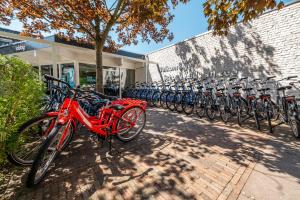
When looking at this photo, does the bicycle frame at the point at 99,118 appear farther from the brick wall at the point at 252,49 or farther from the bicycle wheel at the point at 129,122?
the brick wall at the point at 252,49

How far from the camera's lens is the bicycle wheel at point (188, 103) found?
5.73 m

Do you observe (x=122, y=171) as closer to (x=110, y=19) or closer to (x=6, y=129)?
(x=6, y=129)

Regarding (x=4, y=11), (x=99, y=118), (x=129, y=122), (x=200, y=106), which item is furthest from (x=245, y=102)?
(x=4, y=11)

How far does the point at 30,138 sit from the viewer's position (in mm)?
2477

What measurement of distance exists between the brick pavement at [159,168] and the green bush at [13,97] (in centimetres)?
56

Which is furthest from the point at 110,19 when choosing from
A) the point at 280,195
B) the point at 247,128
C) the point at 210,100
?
the point at 280,195

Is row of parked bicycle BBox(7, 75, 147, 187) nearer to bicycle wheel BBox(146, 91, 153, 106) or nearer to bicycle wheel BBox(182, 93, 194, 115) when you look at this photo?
bicycle wheel BBox(182, 93, 194, 115)

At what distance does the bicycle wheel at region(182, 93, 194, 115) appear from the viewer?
18.8 feet

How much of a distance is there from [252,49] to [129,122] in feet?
17.7

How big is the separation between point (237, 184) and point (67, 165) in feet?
7.34

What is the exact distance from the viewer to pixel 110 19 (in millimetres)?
5180

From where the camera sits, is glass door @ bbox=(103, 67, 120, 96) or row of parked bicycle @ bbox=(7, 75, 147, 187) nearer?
row of parked bicycle @ bbox=(7, 75, 147, 187)

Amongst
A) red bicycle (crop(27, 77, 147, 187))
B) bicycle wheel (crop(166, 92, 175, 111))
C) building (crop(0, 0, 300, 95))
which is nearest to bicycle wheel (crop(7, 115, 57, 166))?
red bicycle (crop(27, 77, 147, 187))

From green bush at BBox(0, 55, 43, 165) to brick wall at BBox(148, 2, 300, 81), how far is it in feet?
21.4
